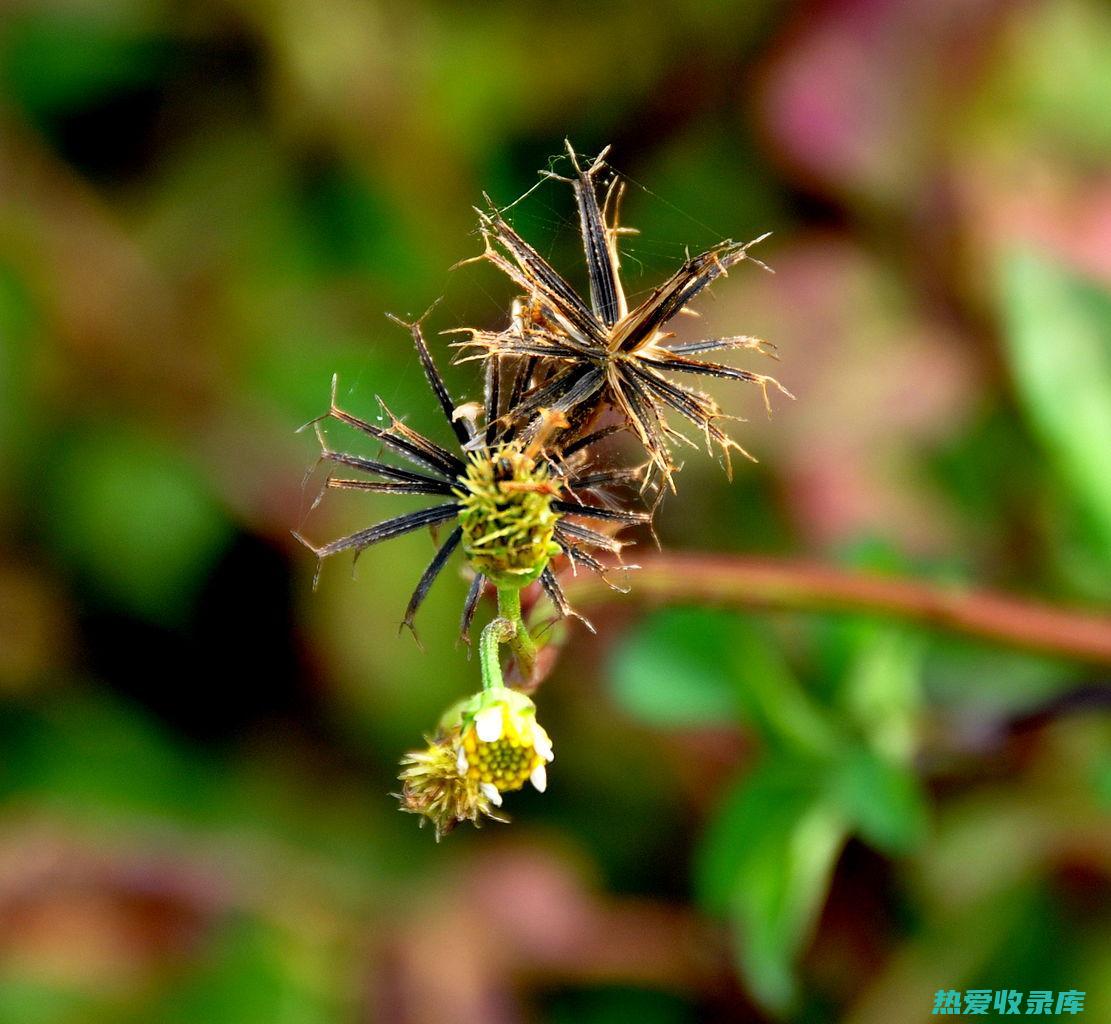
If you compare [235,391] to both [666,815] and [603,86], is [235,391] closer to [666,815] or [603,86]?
[603,86]

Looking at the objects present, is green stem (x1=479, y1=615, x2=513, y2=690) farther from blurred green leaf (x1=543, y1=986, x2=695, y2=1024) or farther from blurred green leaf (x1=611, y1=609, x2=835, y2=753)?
blurred green leaf (x1=543, y1=986, x2=695, y2=1024)

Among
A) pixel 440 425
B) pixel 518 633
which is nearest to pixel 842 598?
pixel 518 633

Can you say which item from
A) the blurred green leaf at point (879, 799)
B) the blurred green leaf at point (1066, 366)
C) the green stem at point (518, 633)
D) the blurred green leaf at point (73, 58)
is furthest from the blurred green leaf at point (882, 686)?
the blurred green leaf at point (73, 58)

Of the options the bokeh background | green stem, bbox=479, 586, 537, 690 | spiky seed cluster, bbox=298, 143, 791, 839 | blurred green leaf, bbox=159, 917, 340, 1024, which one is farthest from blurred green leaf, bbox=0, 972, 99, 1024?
green stem, bbox=479, 586, 537, 690

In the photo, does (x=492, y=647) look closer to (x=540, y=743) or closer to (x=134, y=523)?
(x=540, y=743)

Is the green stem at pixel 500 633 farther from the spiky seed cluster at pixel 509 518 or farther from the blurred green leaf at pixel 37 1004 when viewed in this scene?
the blurred green leaf at pixel 37 1004

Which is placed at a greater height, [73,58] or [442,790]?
[73,58]

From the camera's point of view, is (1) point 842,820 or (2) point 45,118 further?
(2) point 45,118

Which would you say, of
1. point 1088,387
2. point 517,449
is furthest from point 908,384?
point 517,449
